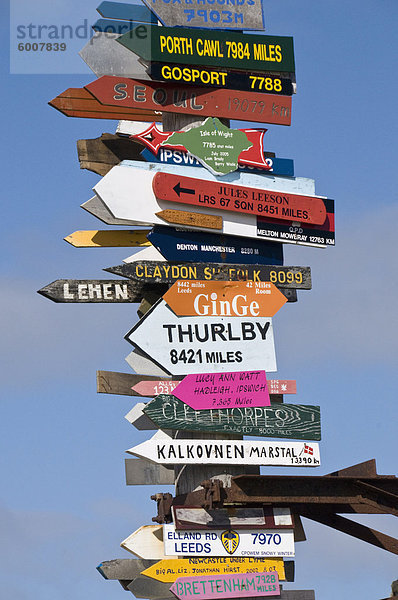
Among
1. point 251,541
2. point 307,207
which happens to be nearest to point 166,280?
point 307,207

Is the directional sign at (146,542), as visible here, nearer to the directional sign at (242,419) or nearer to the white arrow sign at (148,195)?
the directional sign at (242,419)

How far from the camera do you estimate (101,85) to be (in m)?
13.2

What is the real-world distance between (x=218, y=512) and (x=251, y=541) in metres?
0.44

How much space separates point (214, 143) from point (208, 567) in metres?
4.29

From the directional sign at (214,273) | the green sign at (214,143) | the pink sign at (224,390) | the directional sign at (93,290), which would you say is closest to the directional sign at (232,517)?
the pink sign at (224,390)

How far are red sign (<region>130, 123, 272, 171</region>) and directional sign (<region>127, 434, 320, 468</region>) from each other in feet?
9.62

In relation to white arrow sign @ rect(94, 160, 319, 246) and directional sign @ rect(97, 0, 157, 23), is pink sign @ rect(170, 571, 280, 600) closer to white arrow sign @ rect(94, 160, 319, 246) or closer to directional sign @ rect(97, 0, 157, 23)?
white arrow sign @ rect(94, 160, 319, 246)

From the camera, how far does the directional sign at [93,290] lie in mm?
12680

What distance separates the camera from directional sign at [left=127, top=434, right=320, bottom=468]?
40.5 ft

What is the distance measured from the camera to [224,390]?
12.8 m

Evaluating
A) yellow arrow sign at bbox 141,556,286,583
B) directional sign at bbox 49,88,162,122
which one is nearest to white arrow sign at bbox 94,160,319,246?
directional sign at bbox 49,88,162,122

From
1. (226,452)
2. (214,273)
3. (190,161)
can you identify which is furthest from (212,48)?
(226,452)

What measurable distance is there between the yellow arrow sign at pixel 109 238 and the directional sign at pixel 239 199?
58 cm

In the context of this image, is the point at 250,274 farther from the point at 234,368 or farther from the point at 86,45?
the point at 86,45
